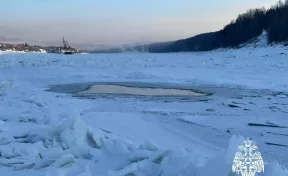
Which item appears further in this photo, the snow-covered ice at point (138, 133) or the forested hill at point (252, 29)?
the forested hill at point (252, 29)

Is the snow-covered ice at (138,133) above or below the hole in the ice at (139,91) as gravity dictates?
above

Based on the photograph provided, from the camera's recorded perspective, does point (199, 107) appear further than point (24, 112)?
Yes

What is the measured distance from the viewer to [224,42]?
66312 mm

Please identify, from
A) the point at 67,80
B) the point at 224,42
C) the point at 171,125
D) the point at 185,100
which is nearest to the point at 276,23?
the point at 224,42

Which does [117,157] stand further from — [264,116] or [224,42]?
[224,42]

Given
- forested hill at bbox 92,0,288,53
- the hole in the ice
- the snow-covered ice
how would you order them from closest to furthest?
the snow-covered ice → the hole in the ice → forested hill at bbox 92,0,288,53

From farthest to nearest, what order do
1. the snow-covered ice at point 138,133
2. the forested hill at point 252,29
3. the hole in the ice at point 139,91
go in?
the forested hill at point 252,29 → the hole in the ice at point 139,91 → the snow-covered ice at point 138,133

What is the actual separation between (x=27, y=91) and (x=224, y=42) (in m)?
58.3

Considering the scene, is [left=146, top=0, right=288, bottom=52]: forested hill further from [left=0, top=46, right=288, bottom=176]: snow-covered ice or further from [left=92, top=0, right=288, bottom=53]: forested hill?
[left=0, top=46, right=288, bottom=176]: snow-covered ice

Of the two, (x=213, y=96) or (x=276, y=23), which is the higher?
(x=276, y=23)

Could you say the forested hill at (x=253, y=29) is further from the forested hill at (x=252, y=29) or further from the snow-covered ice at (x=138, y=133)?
the snow-covered ice at (x=138, y=133)

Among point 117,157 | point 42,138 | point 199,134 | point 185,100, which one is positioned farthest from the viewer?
point 185,100

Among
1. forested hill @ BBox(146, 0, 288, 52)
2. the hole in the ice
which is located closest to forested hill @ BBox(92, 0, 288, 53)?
forested hill @ BBox(146, 0, 288, 52)

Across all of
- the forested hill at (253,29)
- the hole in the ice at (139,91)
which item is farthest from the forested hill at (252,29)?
the hole in the ice at (139,91)
